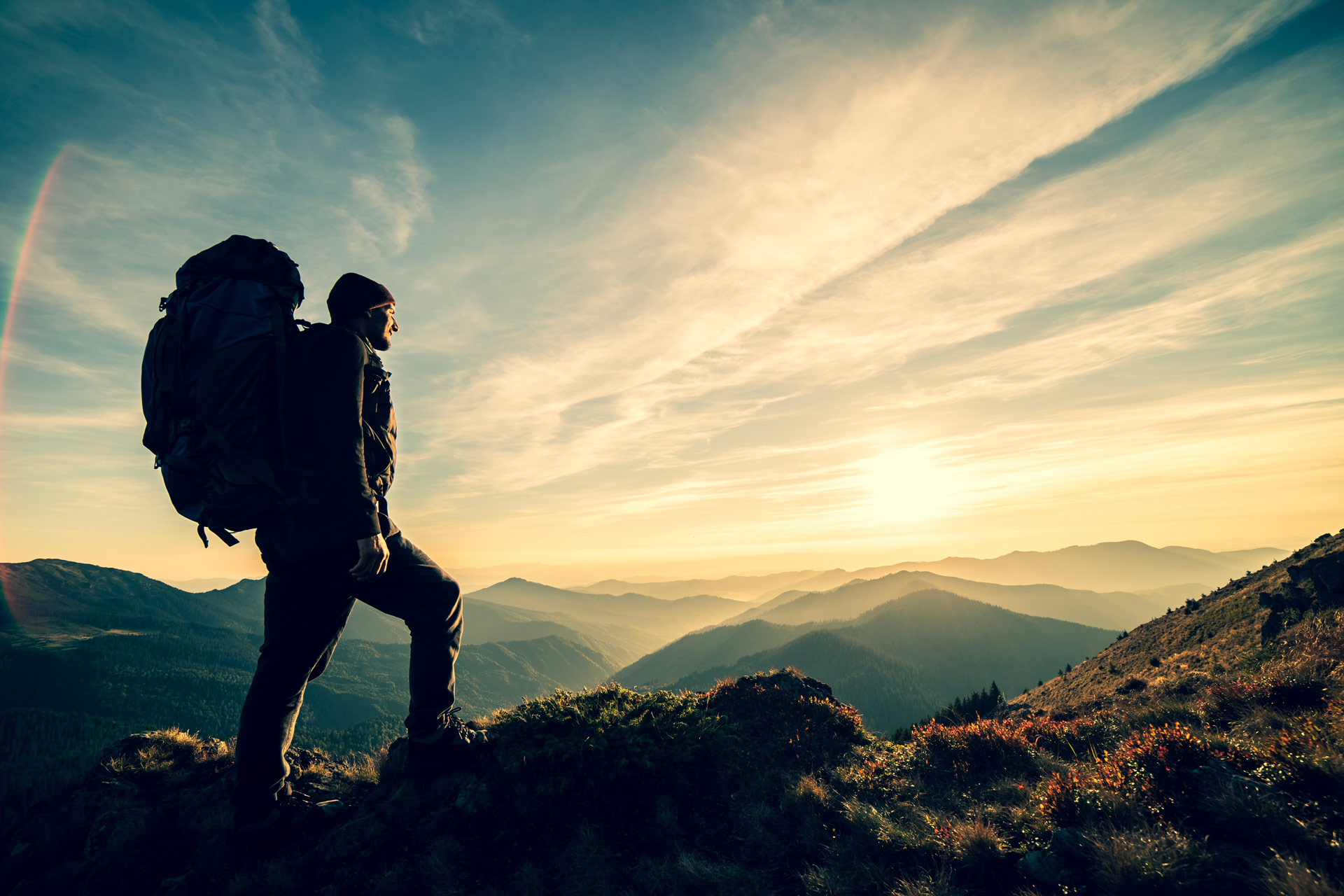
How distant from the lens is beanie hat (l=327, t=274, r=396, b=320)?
482cm

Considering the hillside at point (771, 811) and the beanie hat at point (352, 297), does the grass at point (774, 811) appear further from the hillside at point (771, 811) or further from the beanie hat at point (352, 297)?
the beanie hat at point (352, 297)

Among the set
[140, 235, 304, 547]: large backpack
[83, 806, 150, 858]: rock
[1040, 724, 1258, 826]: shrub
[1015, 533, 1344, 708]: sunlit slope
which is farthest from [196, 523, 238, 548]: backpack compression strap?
[1015, 533, 1344, 708]: sunlit slope

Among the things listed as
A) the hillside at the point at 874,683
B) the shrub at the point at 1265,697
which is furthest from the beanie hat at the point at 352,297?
the hillside at the point at 874,683

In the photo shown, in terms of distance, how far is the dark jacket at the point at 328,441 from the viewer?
406 centimetres

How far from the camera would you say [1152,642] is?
21.4 metres

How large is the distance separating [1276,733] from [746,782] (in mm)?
4723

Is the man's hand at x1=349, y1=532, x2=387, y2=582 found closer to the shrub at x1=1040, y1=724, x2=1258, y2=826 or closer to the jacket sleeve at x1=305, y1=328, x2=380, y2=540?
the jacket sleeve at x1=305, y1=328, x2=380, y2=540

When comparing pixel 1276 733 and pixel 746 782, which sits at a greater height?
pixel 1276 733

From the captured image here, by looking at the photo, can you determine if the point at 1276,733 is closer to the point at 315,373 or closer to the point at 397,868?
the point at 397,868

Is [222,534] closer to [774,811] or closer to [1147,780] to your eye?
[774,811]

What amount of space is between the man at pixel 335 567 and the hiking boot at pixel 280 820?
0.4 inches

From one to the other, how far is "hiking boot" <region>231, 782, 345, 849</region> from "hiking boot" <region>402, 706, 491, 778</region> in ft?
2.46

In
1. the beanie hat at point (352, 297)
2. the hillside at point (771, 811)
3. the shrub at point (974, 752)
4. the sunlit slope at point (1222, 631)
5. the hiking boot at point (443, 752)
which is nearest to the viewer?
the hillside at point (771, 811)

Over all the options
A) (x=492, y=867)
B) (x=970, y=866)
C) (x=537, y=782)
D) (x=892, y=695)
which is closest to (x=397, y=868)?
(x=492, y=867)
